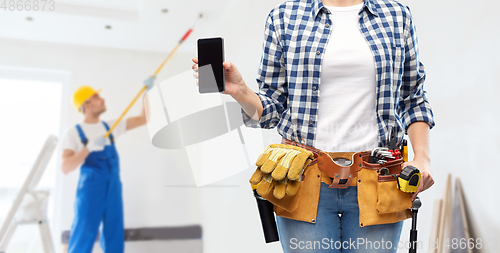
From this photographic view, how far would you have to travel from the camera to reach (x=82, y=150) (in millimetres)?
1908

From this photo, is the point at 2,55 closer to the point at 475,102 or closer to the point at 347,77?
the point at 347,77

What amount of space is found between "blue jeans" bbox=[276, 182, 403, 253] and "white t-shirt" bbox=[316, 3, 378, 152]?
7cm

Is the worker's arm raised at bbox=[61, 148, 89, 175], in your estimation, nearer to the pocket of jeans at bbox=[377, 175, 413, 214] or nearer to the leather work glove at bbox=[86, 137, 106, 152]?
the leather work glove at bbox=[86, 137, 106, 152]

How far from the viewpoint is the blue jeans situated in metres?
0.44

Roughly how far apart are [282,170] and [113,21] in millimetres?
1992

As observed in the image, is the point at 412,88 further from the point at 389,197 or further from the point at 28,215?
the point at 28,215

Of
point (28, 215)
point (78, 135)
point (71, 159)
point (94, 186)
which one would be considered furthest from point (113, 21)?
point (28, 215)

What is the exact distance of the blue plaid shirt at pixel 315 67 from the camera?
47 cm

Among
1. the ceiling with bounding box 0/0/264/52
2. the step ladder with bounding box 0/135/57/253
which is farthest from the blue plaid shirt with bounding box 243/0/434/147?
the step ladder with bounding box 0/135/57/253

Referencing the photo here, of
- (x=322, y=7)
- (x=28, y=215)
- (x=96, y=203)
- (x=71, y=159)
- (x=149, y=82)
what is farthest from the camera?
(x=149, y=82)

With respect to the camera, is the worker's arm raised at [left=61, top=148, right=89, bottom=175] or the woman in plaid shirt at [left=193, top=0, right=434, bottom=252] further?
the worker's arm raised at [left=61, top=148, right=89, bottom=175]

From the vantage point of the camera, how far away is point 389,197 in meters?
0.44

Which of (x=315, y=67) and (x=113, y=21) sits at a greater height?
(x=113, y=21)

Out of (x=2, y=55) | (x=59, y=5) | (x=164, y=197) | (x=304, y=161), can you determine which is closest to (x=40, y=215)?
(x=164, y=197)
